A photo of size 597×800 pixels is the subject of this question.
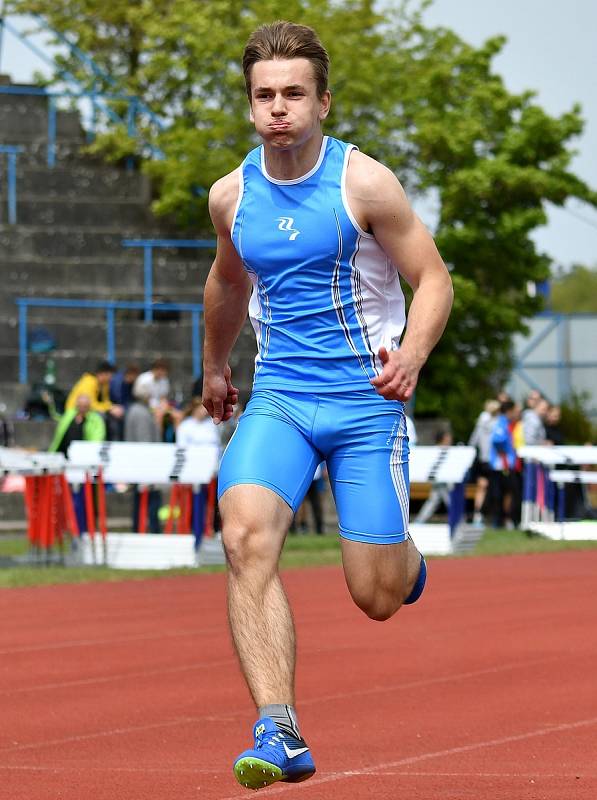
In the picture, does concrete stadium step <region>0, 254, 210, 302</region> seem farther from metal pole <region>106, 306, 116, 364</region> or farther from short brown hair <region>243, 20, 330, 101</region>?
short brown hair <region>243, 20, 330, 101</region>

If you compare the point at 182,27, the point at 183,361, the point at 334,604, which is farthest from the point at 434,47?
the point at 334,604

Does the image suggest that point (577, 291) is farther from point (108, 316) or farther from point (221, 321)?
point (221, 321)

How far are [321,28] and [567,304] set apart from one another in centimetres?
11611

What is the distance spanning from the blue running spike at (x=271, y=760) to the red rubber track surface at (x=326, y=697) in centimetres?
80

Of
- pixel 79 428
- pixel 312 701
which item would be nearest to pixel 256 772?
pixel 312 701

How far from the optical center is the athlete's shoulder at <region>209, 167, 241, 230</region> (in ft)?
20.3

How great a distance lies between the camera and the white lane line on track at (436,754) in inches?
256

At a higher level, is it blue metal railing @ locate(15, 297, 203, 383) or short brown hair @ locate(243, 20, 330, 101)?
short brown hair @ locate(243, 20, 330, 101)

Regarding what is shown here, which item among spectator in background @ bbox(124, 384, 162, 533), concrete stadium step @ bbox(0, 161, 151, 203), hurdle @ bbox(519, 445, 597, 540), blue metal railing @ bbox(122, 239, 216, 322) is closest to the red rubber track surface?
spectator in background @ bbox(124, 384, 162, 533)

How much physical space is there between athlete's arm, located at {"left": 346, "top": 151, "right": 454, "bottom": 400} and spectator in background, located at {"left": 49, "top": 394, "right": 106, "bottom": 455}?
1504cm

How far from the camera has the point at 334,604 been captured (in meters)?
14.1

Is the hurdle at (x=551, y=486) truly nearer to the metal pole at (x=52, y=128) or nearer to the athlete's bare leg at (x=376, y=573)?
the metal pole at (x=52, y=128)

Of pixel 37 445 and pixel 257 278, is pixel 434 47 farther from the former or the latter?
pixel 257 278

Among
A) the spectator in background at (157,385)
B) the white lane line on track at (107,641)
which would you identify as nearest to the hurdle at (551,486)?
the spectator in background at (157,385)
